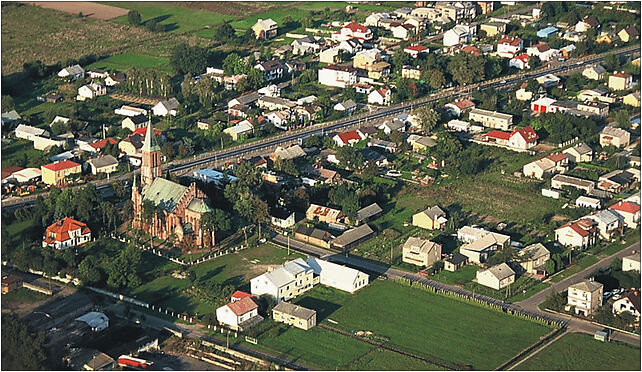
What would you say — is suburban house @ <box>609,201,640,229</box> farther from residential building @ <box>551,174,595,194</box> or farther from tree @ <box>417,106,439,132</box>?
tree @ <box>417,106,439,132</box>

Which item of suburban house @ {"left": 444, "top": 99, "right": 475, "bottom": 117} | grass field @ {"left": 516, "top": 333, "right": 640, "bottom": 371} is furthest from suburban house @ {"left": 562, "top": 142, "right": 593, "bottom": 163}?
grass field @ {"left": 516, "top": 333, "right": 640, "bottom": 371}

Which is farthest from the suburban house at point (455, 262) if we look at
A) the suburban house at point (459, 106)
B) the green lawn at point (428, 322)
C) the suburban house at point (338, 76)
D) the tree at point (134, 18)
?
the tree at point (134, 18)

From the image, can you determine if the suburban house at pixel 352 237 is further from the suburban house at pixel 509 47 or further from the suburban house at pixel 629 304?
the suburban house at pixel 509 47

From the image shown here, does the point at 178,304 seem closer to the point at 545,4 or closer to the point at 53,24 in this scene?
the point at 53,24

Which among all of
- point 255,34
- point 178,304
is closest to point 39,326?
point 178,304

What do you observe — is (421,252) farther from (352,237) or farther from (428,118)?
(428,118)

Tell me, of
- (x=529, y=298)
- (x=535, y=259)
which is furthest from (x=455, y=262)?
(x=529, y=298)
